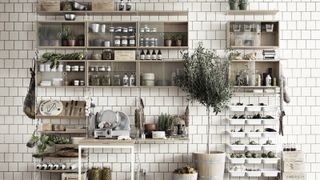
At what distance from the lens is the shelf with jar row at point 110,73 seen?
802 cm

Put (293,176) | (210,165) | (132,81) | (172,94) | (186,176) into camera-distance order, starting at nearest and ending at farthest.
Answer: (186,176) → (210,165) → (293,176) → (132,81) → (172,94)

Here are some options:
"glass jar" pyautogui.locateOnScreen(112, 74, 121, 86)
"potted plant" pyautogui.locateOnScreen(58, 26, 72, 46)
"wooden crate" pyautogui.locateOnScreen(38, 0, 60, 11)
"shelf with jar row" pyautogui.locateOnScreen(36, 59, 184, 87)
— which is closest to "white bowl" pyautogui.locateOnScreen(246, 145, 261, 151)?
"shelf with jar row" pyautogui.locateOnScreen(36, 59, 184, 87)

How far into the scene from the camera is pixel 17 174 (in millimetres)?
8195

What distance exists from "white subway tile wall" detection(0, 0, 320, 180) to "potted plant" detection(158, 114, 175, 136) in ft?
0.61

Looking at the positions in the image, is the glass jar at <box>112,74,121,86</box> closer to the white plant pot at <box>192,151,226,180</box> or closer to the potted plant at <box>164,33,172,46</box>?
the potted plant at <box>164,33,172,46</box>

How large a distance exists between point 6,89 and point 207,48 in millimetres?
3067

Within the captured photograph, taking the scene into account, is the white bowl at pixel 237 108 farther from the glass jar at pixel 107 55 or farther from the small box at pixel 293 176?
the glass jar at pixel 107 55

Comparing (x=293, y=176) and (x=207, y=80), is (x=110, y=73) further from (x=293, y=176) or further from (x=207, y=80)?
(x=293, y=176)

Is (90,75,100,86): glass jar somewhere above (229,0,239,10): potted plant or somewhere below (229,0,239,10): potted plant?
below

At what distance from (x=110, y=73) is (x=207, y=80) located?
1455mm

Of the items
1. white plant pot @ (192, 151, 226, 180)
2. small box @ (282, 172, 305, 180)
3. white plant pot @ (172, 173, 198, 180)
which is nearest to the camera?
white plant pot @ (172, 173, 198, 180)

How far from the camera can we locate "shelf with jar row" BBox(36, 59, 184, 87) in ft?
26.3

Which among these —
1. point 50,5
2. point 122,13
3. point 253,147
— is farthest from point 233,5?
point 50,5

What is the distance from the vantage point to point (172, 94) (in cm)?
819
